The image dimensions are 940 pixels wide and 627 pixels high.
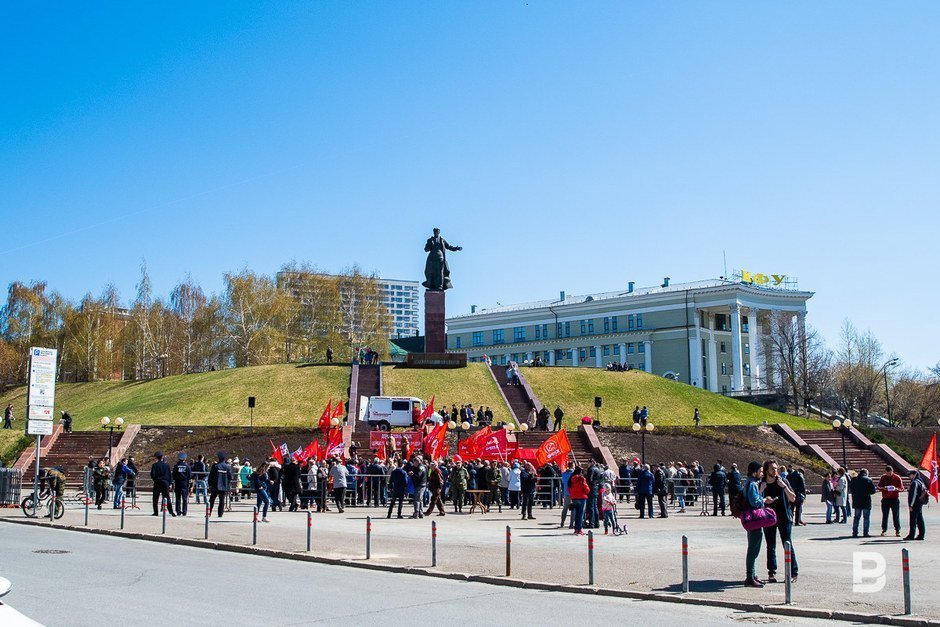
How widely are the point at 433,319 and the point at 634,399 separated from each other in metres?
14.7

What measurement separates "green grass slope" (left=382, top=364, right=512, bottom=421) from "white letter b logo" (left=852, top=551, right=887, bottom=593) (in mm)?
39081

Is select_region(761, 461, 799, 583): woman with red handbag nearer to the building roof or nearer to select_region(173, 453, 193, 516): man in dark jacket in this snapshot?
select_region(173, 453, 193, 516): man in dark jacket

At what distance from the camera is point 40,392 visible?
27234 millimetres

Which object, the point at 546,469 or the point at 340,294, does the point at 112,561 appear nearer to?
the point at 546,469

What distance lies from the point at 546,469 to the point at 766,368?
6864 centimetres

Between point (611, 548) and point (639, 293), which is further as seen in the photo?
point (639, 293)

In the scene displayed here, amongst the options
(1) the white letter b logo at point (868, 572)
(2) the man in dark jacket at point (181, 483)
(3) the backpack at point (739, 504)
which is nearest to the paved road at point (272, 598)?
(3) the backpack at point (739, 504)

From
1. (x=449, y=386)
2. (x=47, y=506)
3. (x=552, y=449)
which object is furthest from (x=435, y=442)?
(x=449, y=386)

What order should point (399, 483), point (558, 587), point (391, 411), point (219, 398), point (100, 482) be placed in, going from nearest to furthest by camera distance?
point (558, 587) → point (399, 483) → point (100, 482) → point (391, 411) → point (219, 398)

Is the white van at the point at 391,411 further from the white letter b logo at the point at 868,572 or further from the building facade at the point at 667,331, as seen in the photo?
the building facade at the point at 667,331

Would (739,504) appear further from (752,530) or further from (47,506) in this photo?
(47,506)

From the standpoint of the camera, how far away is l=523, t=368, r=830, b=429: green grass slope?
60.4m

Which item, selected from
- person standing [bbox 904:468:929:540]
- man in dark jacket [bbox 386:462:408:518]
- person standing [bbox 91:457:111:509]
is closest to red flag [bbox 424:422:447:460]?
man in dark jacket [bbox 386:462:408:518]

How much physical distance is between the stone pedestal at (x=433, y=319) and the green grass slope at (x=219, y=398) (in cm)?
619
